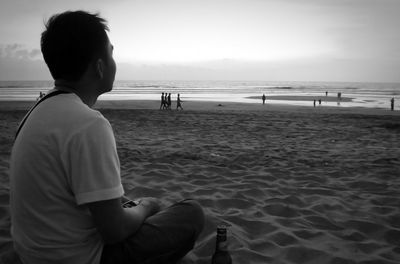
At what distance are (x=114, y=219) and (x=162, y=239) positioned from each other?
1.61 feet

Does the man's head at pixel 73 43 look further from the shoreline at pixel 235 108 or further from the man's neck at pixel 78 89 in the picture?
the shoreline at pixel 235 108

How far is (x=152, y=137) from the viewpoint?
938 cm

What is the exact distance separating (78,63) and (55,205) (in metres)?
0.69

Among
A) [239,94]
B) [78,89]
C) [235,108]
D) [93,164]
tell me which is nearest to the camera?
[93,164]

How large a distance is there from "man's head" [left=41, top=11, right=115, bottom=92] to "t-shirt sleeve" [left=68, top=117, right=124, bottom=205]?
0.35 m

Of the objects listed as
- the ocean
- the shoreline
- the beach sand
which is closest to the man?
the beach sand

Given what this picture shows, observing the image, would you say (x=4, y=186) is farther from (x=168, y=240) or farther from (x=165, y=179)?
(x=168, y=240)

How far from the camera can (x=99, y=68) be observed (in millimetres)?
1655

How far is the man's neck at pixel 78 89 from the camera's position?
161 cm

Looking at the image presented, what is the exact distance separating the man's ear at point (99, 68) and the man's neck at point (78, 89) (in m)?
0.08

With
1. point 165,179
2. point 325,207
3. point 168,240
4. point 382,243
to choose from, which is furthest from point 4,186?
point 382,243

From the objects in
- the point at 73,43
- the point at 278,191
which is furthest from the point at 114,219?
the point at 278,191

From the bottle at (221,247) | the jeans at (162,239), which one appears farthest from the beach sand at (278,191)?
the jeans at (162,239)

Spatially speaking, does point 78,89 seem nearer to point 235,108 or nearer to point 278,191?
point 278,191
